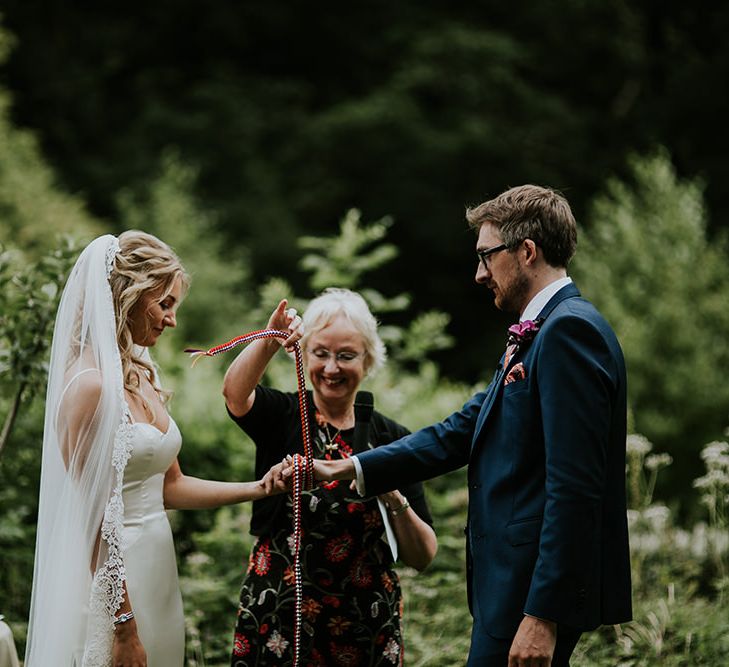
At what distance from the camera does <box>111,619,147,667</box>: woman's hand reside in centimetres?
302

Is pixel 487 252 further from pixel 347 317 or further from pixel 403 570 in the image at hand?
pixel 403 570

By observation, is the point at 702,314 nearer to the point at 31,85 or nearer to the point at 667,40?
the point at 667,40

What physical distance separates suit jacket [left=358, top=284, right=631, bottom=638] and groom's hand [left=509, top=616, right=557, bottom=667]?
0.04 metres

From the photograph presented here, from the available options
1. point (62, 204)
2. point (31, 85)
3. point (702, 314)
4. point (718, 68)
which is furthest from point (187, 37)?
point (702, 314)

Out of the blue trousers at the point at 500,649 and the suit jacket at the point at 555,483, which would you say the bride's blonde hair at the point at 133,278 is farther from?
the blue trousers at the point at 500,649

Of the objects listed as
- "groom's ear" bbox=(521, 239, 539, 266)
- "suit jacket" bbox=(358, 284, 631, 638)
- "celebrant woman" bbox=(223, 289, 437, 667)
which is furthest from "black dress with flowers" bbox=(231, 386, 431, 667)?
"groom's ear" bbox=(521, 239, 539, 266)

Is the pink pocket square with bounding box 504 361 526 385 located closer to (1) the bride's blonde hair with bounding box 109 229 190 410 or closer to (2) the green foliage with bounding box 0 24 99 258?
(1) the bride's blonde hair with bounding box 109 229 190 410

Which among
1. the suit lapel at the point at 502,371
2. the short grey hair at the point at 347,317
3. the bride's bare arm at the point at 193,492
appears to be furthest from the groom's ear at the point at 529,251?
the bride's bare arm at the point at 193,492

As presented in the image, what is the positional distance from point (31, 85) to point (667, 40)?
46.6ft

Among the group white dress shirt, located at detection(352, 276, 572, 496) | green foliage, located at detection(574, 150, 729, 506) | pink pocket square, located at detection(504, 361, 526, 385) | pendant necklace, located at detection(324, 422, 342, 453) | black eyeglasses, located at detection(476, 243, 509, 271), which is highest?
green foliage, located at detection(574, 150, 729, 506)

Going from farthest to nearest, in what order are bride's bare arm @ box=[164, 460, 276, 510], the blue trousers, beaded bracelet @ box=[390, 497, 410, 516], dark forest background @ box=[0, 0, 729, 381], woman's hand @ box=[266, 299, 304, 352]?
dark forest background @ box=[0, 0, 729, 381]
bride's bare arm @ box=[164, 460, 276, 510]
beaded bracelet @ box=[390, 497, 410, 516]
woman's hand @ box=[266, 299, 304, 352]
the blue trousers

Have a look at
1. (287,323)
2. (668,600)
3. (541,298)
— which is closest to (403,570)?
(668,600)

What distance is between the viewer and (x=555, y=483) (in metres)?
2.71

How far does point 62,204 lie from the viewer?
1327 centimetres
